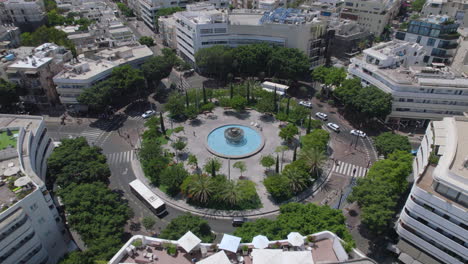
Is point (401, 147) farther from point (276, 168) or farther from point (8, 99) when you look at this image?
point (8, 99)

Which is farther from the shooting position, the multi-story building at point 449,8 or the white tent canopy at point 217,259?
the multi-story building at point 449,8

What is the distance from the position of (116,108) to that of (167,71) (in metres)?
22.1

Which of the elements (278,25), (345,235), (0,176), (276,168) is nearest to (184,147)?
(276,168)

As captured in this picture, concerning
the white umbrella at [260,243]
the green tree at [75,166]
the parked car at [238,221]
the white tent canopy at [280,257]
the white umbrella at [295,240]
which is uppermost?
the white tent canopy at [280,257]

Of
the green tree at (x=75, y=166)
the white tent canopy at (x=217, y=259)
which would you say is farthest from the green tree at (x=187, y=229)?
the green tree at (x=75, y=166)

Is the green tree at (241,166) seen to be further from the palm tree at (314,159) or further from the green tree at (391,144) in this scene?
the green tree at (391,144)

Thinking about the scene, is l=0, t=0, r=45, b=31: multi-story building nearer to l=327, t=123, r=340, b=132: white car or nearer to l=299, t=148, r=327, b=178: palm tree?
l=327, t=123, r=340, b=132: white car

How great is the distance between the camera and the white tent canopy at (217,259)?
3738 cm

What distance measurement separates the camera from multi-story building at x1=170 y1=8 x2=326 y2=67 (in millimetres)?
115312

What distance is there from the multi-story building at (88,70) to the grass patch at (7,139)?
33652 millimetres

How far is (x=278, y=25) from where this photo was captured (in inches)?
4572

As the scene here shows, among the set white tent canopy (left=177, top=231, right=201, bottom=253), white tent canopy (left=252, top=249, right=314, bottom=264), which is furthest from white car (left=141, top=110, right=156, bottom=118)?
white tent canopy (left=252, top=249, right=314, bottom=264)

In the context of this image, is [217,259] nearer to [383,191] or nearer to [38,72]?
[383,191]

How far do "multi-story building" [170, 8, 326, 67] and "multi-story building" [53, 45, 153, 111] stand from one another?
2273 cm
